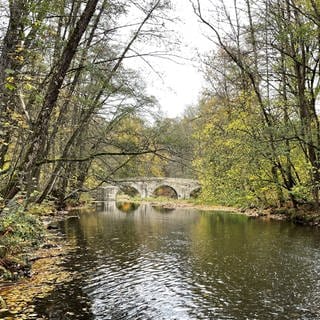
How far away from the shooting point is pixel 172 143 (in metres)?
9.17

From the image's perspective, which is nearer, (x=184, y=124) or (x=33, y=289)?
(x=33, y=289)

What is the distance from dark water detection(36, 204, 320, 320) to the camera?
6230mm

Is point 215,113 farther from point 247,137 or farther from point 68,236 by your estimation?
point 68,236

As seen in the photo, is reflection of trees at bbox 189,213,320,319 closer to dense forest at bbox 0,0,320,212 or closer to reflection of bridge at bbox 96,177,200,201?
dense forest at bbox 0,0,320,212

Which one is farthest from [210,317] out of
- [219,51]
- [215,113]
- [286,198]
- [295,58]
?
[215,113]

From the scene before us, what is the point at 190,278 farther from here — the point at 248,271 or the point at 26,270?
the point at 26,270

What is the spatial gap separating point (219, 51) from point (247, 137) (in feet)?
25.5

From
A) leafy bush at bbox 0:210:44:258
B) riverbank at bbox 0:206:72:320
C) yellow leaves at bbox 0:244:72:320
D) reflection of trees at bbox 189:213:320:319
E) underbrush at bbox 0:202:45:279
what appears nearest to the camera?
yellow leaves at bbox 0:244:72:320

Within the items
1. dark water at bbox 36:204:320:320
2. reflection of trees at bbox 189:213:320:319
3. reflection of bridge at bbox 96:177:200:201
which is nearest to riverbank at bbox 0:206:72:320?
dark water at bbox 36:204:320:320

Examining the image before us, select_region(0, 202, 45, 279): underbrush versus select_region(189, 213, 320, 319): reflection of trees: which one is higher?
select_region(0, 202, 45, 279): underbrush

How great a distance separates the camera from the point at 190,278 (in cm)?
828

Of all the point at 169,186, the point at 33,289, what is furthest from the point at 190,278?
the point at 169,186

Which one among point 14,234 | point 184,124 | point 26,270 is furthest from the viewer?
point 184,124

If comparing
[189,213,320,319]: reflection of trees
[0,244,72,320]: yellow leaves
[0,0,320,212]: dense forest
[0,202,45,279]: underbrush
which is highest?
[0,0,320,212]: dense forest
